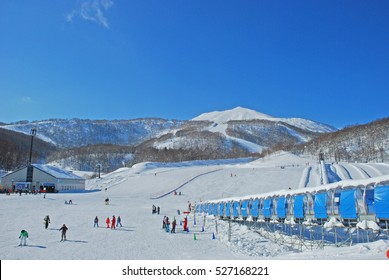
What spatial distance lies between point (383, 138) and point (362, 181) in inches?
5656

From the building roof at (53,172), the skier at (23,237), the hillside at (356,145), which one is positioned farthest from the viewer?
the hillside at (356,145)

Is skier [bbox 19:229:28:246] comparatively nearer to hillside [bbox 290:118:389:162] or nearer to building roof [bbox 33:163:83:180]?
building roof [bbox 33:163:83:180]

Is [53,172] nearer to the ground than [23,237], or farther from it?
farther from it

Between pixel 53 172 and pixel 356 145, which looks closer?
pixel 53 172

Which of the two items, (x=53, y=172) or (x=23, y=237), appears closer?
(x=23, y=237)

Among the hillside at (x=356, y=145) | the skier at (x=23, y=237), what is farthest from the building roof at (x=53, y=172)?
the hillside at (x=356, y=145)

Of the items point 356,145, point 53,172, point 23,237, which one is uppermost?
point 356,145

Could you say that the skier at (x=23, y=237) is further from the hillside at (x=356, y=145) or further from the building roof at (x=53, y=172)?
the hillside at (x=356, y=145)

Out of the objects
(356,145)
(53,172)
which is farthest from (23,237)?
(356,145)

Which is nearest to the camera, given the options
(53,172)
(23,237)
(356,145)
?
(23,237)

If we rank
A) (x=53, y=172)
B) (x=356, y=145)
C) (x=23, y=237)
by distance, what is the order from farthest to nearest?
(x=356, y=145)
(x=53, y=172)
(x=23, y=237)

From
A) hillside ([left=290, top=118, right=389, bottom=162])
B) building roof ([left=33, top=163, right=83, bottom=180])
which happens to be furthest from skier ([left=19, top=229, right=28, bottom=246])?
hillside ([left=290, top=118, right=389, bottom=162])

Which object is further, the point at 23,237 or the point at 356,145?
the point at 356,145

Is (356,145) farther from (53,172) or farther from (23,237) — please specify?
(23,237)
